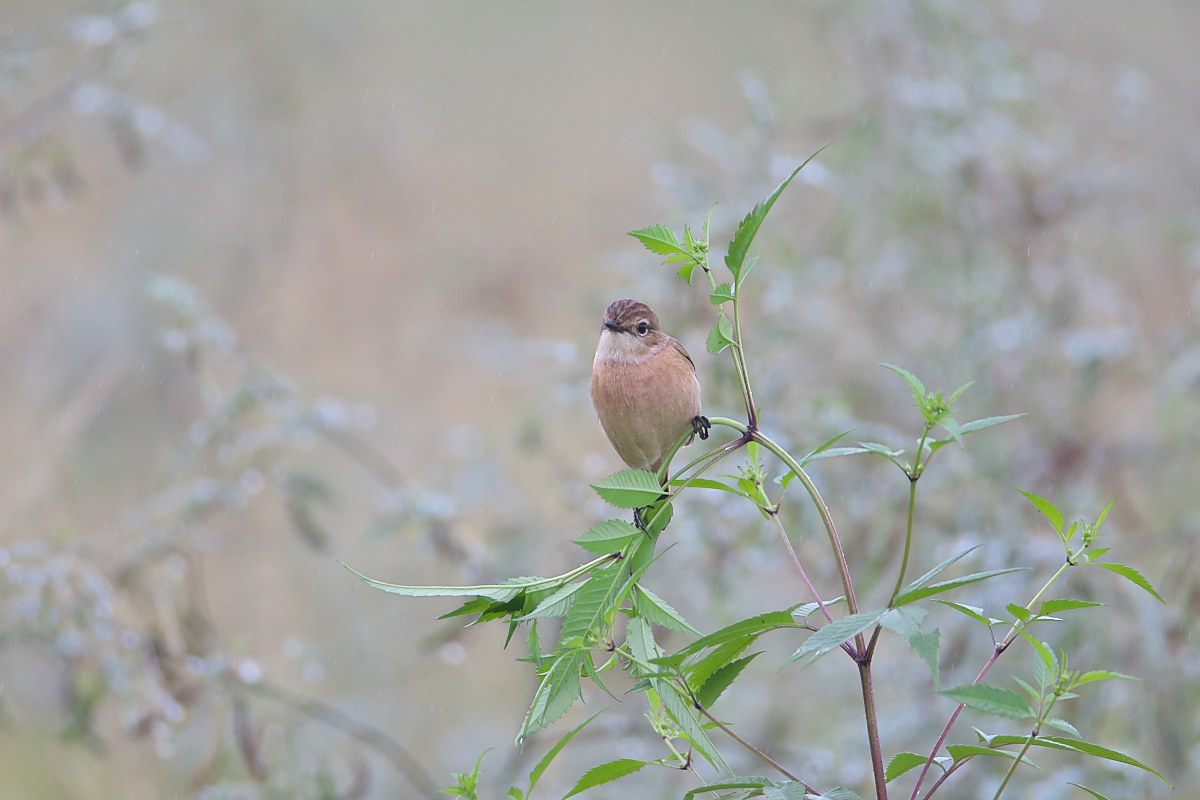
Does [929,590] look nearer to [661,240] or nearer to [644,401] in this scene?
[661,240]

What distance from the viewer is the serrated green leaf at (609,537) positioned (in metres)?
1.12

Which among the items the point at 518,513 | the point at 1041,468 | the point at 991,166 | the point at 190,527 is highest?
the point at 991,166

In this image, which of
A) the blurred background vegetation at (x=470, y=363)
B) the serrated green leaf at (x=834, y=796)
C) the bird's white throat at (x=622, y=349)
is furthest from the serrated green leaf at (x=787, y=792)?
the blurred background vegetation at (x=470, y=363)

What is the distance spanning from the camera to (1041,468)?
4.52 metres

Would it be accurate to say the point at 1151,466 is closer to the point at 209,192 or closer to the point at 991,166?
the point at 991,166

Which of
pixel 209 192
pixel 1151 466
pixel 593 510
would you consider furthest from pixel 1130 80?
pixel 209 192

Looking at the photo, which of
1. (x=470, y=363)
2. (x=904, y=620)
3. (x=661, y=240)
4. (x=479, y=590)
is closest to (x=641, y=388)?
(x=661, y=240)

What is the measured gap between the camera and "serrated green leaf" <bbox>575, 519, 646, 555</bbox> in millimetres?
1122

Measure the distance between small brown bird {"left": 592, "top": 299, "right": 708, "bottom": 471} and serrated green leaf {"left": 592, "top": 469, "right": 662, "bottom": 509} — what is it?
0.90 metres

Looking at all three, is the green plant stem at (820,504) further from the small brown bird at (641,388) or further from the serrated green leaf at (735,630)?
the small brown bird at (641,388)

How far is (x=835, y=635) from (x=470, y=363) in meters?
5.19

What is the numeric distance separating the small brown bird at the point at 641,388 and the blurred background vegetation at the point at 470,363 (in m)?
1.48

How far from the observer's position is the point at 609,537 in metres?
1.14

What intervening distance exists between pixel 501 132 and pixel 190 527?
6.11 meters
